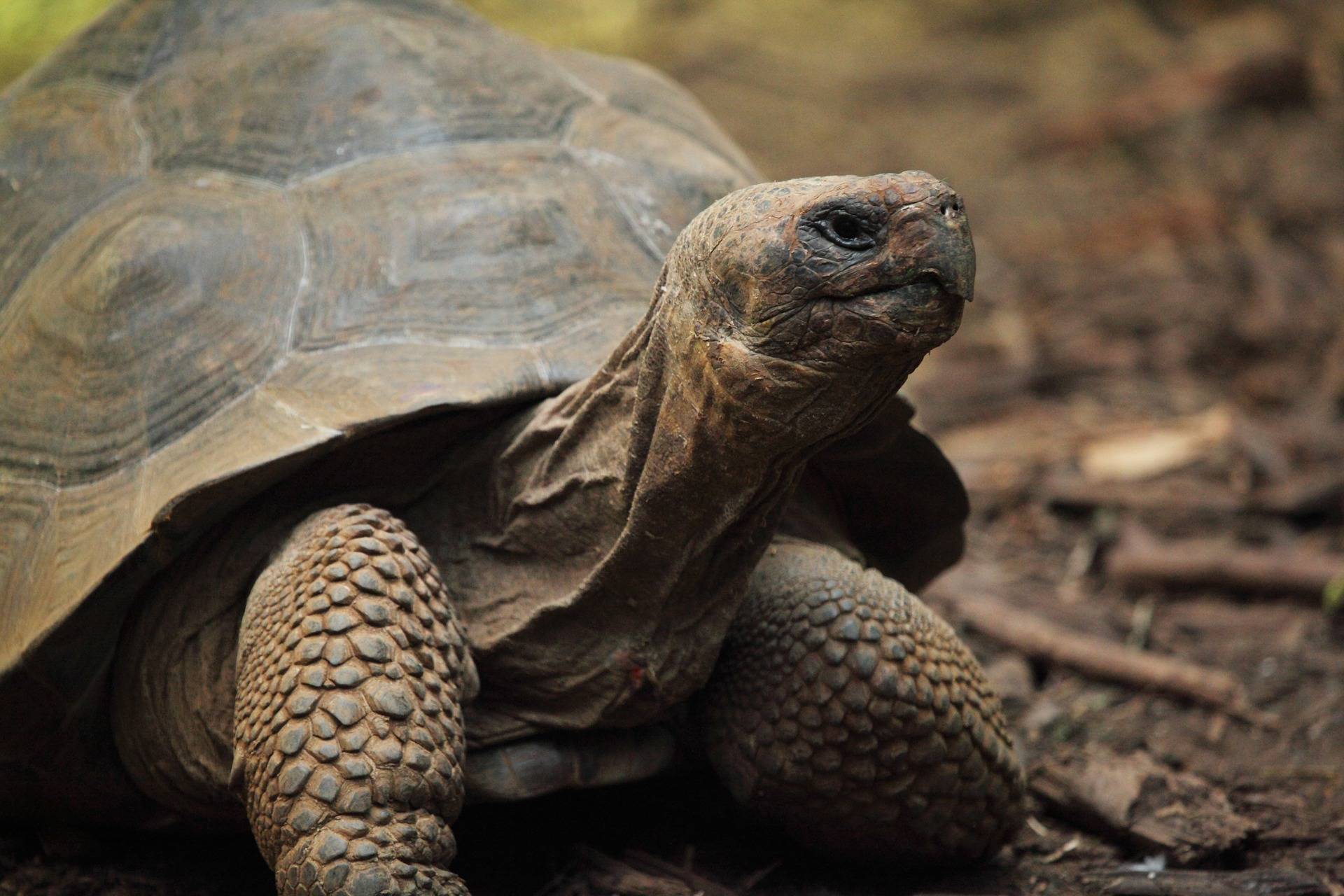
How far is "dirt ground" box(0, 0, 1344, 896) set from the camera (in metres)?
2.97

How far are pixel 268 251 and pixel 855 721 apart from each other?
1567mm

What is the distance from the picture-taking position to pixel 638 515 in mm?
2363

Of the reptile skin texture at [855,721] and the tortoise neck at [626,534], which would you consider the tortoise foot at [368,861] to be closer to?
the tortoise neck at [626,534]

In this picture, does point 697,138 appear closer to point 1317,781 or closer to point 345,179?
point 345,179

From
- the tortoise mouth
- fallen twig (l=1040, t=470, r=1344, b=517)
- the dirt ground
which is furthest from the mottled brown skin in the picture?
fallen twig (l=1040, t=470, r=1344, b=517)

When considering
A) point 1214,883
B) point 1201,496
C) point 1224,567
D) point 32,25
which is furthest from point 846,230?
point 32,25

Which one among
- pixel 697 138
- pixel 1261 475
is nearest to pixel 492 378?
pixel 697 138

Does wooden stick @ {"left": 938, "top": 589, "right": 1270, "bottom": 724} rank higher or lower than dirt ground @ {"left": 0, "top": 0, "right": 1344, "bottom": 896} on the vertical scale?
lower

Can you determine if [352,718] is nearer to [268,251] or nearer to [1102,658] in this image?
[268,251]

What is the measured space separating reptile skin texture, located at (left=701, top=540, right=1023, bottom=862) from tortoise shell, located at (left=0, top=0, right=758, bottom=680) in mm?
663

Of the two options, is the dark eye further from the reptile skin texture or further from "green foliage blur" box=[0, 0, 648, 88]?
"green foliage blur" box=[0, 0, 648, 88]

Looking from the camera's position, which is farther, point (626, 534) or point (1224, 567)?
point (1224, 567)

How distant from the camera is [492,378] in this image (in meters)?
2.63

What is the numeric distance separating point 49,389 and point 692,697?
152cm
